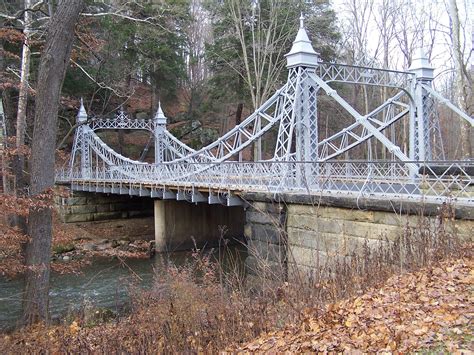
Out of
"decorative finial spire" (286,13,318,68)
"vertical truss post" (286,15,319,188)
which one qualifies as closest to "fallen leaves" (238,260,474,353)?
"vertical truss post" (286,15,319,188)

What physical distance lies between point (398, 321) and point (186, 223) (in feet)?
48.7

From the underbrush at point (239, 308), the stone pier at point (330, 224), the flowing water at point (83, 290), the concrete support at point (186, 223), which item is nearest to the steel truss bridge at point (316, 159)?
the stone pier at point (330, 224)

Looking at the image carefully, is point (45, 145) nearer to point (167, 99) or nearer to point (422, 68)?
point (422, 68)

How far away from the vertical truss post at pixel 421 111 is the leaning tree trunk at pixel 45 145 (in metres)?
7.49

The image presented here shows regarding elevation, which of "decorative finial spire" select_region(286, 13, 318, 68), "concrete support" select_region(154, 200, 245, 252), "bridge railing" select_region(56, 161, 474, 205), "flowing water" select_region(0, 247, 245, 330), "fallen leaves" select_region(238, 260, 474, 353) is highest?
"decorative finial spire" select_region(286, 13, 318, 68)

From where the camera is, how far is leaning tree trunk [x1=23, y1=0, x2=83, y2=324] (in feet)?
23.9

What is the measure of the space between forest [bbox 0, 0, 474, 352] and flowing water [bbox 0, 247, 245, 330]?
2.06 ft

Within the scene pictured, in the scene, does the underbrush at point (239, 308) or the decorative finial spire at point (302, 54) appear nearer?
the underbrush at point (239, 308)

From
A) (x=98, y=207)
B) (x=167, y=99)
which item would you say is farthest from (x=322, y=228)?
(x=167, y=99)

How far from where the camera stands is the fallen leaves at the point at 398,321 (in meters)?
3.36

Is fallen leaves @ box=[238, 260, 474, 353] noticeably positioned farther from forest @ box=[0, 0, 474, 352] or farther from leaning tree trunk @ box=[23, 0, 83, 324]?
leaning tree trunk @ box=[23, 0, 83, 324]

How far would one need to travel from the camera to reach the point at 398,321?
3740 millimetres

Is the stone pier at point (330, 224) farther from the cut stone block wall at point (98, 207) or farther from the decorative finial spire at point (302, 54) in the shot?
the cut stone block wall at point (98, 207)

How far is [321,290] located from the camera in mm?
4672
